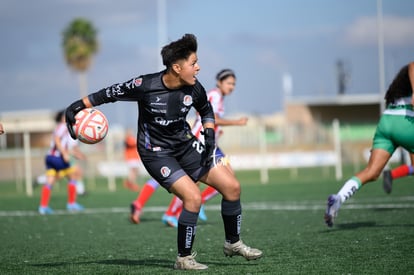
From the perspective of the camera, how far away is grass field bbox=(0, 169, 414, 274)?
6.97 meters

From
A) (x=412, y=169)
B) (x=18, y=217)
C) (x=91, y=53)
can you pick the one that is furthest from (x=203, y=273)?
(x=91, y=53)

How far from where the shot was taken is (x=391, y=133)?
878 cm

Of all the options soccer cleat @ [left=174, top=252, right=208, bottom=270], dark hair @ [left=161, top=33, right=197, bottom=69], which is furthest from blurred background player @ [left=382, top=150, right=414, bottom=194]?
dark hair @ [left=161, top=33, right=197, bottom=69]

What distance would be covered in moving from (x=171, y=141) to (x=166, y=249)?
2.19 metres

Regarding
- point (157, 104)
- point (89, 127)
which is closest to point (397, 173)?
point (157, 104)

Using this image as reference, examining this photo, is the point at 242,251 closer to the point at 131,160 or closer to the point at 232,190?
the point at 232,190

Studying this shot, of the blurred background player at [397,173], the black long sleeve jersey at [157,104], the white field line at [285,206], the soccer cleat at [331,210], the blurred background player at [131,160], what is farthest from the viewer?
the blurred background player at [131,160]

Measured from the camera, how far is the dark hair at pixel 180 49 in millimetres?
6836

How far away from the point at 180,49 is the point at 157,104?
598mm

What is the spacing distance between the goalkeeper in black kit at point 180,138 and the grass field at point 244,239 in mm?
458

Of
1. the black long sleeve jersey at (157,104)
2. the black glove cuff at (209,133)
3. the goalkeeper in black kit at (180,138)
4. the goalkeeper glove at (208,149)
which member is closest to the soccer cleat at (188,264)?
the goalkeeper in black kit at (180,138)

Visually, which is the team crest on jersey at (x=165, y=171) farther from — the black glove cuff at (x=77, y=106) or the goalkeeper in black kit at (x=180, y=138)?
the black glove cuff at (x=77, y=106)

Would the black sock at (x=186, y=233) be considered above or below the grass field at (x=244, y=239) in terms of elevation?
above

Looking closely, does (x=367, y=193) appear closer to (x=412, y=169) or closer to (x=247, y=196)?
(x=247, y=196)
